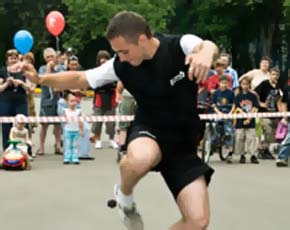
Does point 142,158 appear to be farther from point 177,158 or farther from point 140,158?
point 177,158

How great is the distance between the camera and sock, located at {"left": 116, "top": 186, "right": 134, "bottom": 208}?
19.6ft

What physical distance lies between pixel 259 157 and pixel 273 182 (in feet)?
10.5

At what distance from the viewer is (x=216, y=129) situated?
45.0 ft

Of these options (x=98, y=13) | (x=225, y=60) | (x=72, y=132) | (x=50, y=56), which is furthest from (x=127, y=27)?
(x=98, y=13)

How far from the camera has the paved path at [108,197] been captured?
8312 mm

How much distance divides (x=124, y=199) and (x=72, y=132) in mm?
7495

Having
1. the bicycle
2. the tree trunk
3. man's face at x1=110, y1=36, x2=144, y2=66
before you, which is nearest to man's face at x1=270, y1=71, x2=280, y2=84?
the bicycle

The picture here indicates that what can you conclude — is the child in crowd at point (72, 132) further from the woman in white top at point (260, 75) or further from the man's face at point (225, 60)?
the woman in white top at point (260, 75)

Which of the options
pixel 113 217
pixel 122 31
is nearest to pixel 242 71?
pixel 113 217

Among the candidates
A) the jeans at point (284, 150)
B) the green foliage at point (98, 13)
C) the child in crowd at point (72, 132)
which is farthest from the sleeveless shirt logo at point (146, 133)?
the green foliage at point (98, 13)

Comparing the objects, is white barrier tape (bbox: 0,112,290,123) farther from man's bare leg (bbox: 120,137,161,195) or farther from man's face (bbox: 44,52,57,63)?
man's bare leg (bbox: 120,137,161,195)

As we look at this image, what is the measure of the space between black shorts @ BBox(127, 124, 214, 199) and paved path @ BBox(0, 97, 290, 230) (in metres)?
2.47

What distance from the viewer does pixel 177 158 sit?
5.61 metres

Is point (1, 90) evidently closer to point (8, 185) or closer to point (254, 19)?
point (8, 185)
